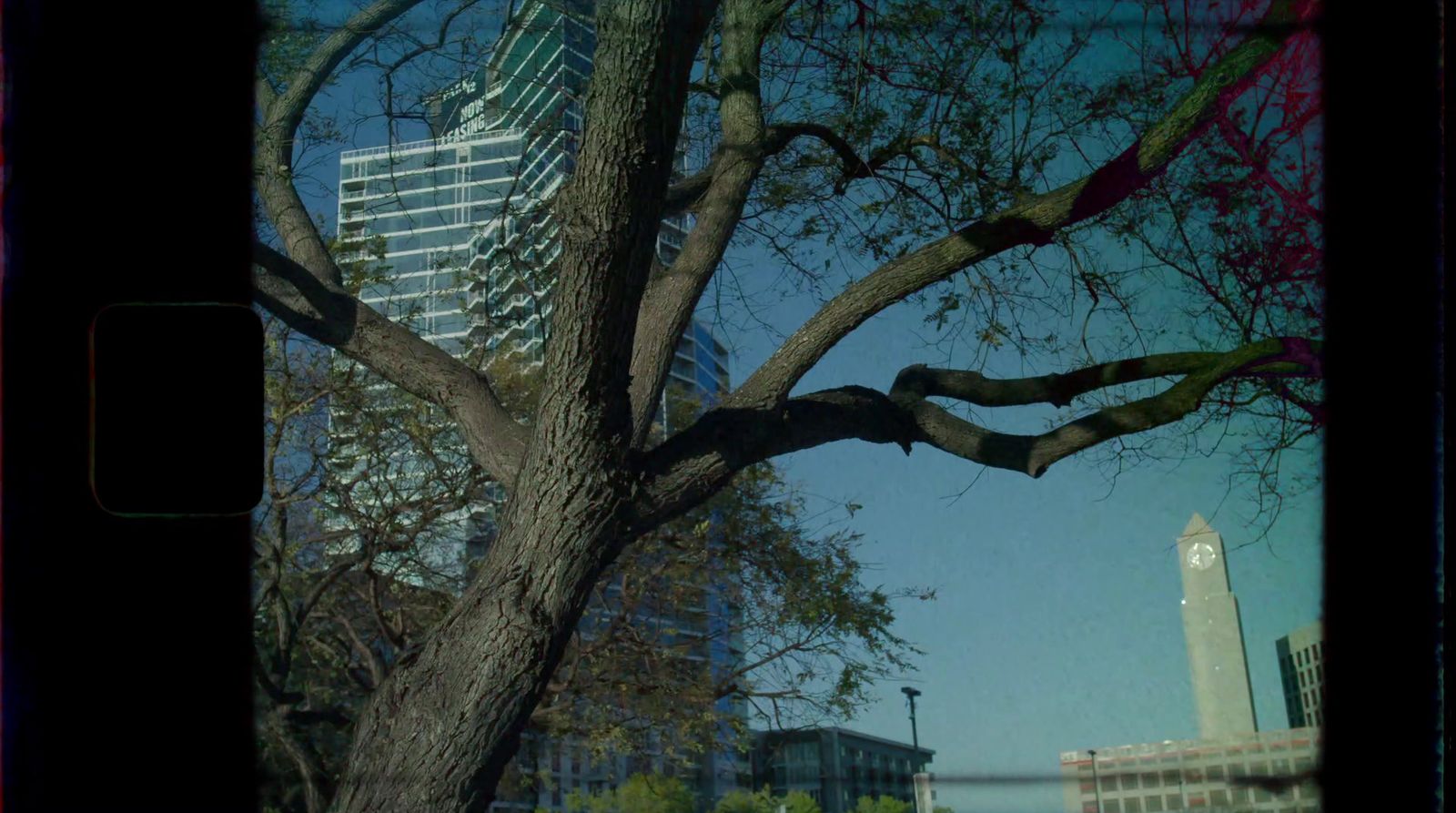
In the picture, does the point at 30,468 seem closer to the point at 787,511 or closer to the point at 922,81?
the point at 922,81

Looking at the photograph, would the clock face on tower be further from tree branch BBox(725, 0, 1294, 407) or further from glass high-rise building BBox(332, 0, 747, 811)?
glass high-rise building BBox(332, 0, 747, 811)

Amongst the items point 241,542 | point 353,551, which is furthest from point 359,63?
point 353,551

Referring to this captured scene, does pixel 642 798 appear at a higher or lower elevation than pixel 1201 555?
lower

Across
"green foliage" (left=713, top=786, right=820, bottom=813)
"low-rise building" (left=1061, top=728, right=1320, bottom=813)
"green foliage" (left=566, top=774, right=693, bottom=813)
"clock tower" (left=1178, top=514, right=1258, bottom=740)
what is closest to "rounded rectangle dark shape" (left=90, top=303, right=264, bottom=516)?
"low-rise building" (left=1061, top=728, right=1320, bottom=813)

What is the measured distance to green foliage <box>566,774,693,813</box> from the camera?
29.7ft

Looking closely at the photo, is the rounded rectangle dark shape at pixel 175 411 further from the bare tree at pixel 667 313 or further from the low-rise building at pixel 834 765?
the low-rise building at pixel 834 765

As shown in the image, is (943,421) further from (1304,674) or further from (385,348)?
(385,348)

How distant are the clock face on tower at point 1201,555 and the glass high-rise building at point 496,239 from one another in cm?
284

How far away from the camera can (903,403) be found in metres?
5.16

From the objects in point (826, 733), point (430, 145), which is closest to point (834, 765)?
point (826, 733)

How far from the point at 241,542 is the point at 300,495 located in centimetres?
364

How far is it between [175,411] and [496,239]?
15.2 ft

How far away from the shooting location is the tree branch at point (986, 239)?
4.74m

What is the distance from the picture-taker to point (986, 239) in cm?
498
